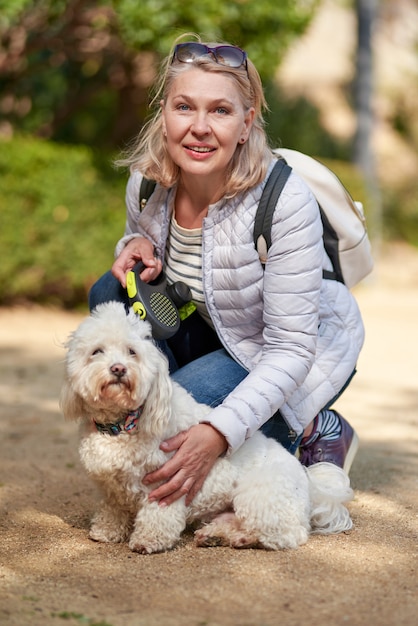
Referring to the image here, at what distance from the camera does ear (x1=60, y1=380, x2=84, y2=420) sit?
3275mm

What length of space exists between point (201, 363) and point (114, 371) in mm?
749

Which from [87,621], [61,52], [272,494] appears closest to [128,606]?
[87,621]

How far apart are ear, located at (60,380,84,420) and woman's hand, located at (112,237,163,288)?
2.08 ft

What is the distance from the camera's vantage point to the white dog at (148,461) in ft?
10.5

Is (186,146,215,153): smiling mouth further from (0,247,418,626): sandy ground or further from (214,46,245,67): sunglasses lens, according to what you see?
(0,247,418,626): sandy ground

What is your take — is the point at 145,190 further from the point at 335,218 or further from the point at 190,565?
the point at 190,565

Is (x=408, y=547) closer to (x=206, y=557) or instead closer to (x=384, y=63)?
(x=206, y=557)

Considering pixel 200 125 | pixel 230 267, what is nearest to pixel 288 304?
pixel 230 267

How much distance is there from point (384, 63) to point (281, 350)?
2642 cm

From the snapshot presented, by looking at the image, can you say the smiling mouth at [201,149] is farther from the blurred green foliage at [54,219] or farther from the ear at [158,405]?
the blurred green foliage at [54,219]

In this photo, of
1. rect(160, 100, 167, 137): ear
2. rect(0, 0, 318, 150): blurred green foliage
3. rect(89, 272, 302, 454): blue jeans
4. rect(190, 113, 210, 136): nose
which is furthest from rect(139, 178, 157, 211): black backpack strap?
rect(0, 0, 318, 150): blurred green foliage

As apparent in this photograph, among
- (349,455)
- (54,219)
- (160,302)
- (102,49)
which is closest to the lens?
(160,302)

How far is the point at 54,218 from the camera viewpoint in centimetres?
995

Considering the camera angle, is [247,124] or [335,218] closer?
[247,124]
